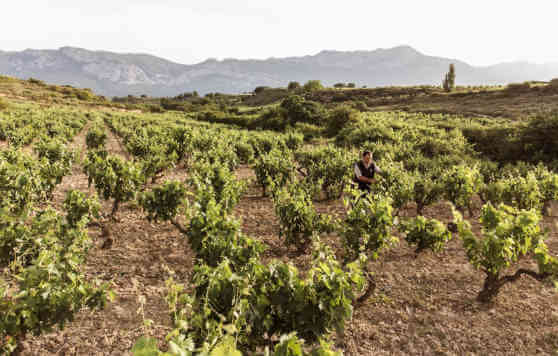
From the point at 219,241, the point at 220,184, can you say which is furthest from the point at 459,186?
the point at 219,241

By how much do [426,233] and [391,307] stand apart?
2330mm

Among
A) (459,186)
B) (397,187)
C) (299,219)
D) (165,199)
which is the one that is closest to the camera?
(165,199)

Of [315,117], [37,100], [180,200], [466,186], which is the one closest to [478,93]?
[315,117]

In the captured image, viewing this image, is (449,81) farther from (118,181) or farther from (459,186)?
(118,181)

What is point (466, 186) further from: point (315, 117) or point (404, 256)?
point (315, 117)

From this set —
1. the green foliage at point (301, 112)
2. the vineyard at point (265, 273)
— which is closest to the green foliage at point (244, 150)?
the vineyard at point (265, 273)

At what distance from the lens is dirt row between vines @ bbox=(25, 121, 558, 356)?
5.40 m

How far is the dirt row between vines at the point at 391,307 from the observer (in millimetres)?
5398

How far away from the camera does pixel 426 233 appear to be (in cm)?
759

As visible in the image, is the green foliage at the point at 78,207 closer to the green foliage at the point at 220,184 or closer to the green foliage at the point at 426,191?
the green foliage at the point at 220,184

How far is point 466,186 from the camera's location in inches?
395

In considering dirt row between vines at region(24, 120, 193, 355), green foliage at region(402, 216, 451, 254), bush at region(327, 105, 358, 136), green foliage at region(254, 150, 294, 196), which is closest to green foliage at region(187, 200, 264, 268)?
dirt row between vines at region(24, 120, 193, 355)

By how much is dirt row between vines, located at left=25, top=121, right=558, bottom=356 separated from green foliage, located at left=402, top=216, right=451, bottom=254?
2.80 ft

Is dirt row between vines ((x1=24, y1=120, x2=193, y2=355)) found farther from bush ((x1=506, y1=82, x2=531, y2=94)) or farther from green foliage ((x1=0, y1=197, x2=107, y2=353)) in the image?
bush ((x1=506, y1=82, x2=531, y2=94))
